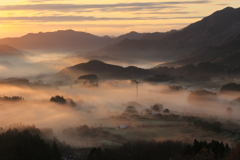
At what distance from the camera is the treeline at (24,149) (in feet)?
108

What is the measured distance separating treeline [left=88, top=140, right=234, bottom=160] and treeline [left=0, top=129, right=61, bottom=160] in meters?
4.24

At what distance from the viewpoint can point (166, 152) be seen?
3562cm

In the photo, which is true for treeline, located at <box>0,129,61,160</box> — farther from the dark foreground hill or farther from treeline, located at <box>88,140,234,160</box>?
the dark foreground hill

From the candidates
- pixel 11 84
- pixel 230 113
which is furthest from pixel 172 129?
pixel 11 84

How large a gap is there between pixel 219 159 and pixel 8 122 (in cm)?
4181

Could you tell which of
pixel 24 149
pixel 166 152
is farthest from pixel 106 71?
pixel 24 149

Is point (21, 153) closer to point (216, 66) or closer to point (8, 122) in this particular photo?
point (8, 122)

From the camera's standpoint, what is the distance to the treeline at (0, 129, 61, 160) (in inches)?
1294

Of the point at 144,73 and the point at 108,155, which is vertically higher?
the point at 144,73

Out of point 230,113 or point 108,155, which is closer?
point 108,155

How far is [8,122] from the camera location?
197ft

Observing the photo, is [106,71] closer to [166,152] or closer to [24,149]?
[166,152]

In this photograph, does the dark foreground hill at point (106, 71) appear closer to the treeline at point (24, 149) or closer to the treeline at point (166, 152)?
the treeline at point (166, 152)

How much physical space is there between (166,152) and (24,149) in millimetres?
14270
